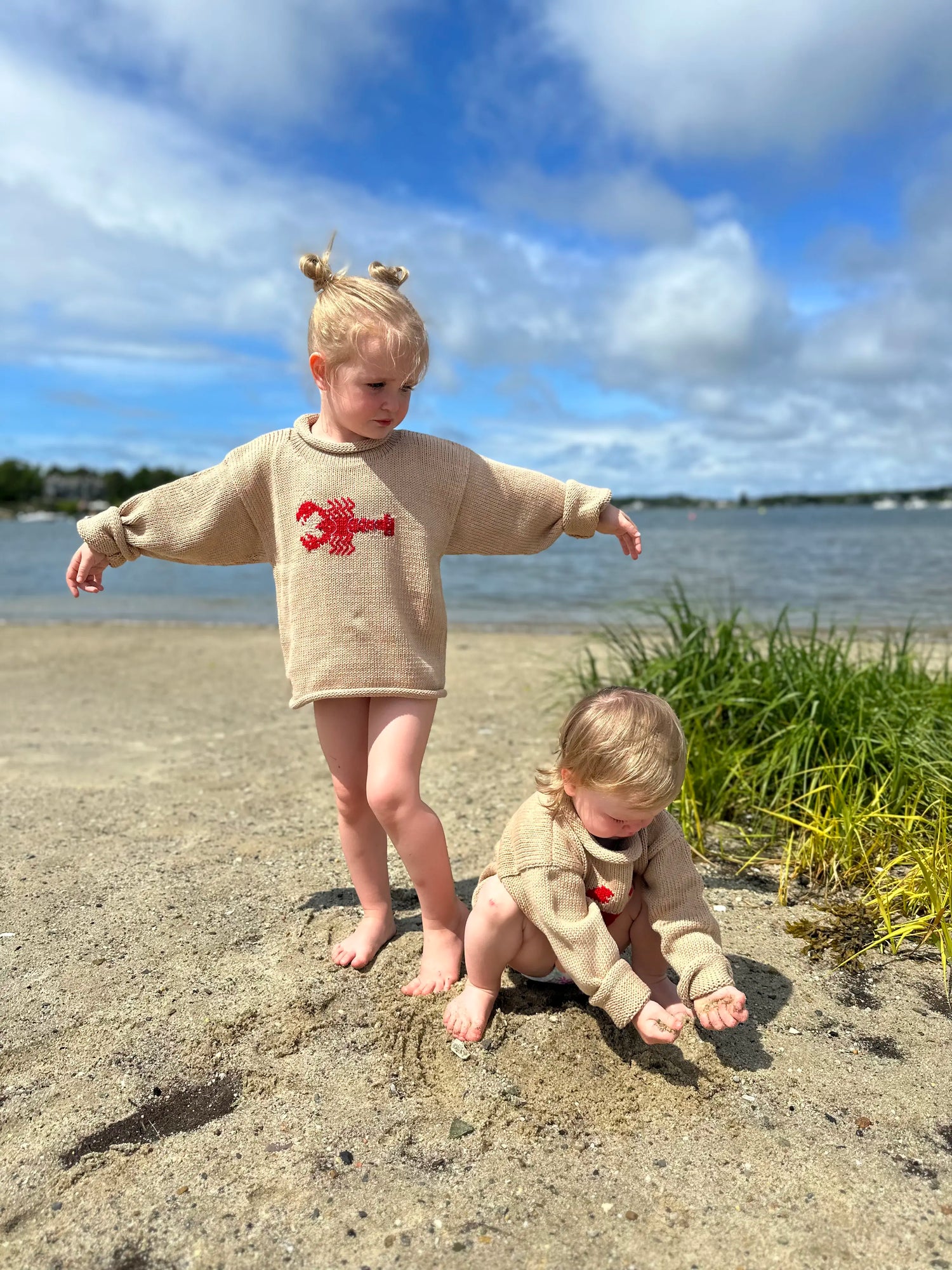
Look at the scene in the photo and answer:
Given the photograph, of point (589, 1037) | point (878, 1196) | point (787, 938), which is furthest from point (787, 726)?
point (878, 1196)

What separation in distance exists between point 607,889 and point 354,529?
115cm

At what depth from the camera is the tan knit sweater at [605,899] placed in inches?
83.5

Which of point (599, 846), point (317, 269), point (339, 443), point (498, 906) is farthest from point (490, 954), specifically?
point (317, 269)

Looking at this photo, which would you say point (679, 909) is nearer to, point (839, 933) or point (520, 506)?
point (839, 933)

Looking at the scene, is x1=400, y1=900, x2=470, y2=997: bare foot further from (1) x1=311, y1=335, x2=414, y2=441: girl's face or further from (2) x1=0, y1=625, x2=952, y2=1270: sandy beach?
(1) x1=311, y1=335, x2=414, y2=441: girl's face

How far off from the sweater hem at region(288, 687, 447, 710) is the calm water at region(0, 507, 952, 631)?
9.23ft

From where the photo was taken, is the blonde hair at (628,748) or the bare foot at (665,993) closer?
the blonde hair at (628,748)

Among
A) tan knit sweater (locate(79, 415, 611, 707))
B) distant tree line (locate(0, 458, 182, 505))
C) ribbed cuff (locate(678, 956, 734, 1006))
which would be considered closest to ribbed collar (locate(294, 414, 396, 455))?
tan knit sweater (locate(79, 415, 611, 707))

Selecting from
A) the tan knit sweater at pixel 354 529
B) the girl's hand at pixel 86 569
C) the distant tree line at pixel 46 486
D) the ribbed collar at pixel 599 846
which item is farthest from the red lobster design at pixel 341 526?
the distant tree line at pixel 46 486

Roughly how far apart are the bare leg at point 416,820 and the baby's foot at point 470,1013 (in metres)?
0.17

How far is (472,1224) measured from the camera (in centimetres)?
174

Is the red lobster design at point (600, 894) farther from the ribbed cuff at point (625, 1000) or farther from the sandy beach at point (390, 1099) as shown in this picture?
the sandy beach at point (390, 1099)

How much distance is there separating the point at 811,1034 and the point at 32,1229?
179 cm

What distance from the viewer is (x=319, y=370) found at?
8.28 ft
